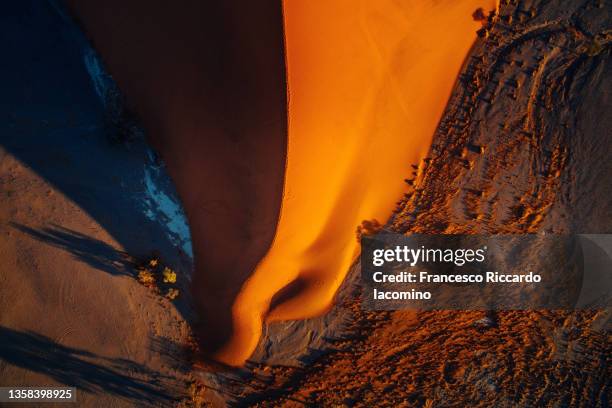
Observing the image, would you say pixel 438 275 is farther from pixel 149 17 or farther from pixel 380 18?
pixel 149 17

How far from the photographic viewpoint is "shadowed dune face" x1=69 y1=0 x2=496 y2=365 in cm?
582

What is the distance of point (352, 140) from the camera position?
6.35 m

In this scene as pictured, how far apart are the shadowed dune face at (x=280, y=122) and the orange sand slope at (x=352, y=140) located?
2 cm

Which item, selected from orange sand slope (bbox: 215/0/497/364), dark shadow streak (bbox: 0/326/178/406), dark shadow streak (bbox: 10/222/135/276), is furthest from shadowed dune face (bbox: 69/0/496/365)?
dark shadow streak (bbox: 10/222/135/276)

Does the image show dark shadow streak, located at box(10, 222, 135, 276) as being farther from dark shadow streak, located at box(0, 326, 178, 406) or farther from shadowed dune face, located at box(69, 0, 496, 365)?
dark shadow streak, located at box(0, 326, 178, 406)

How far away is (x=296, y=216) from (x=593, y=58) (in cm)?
604

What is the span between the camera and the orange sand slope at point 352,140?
6086 mm

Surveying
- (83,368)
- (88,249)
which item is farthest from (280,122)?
(83,368)

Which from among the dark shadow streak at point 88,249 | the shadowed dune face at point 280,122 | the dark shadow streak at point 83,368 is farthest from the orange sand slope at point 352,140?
the dark shadow streak at point 88,249

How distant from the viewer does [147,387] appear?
661cm

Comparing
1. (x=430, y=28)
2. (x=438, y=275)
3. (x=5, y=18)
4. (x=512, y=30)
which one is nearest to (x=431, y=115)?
(x=430, y=28)

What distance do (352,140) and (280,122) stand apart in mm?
1336

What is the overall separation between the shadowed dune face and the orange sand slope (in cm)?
2

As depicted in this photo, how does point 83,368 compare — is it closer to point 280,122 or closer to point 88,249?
point 88,249
